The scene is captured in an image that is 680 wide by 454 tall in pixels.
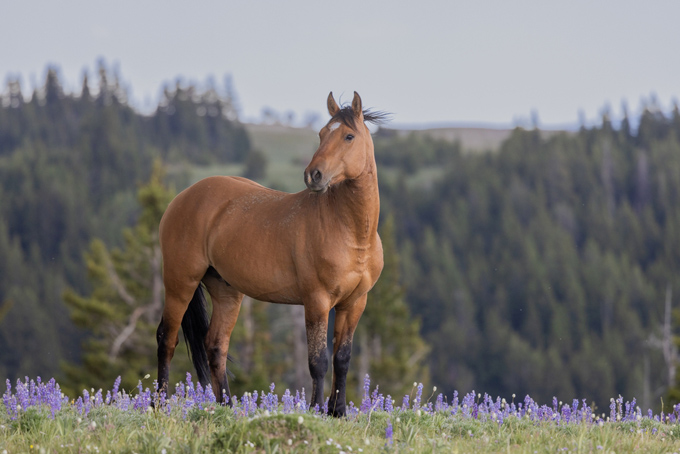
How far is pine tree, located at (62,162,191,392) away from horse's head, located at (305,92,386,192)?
103 feet

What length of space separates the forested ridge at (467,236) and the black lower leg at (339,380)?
1912 inches

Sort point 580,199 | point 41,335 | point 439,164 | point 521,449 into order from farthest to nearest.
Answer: point 439,164 → point 580,199 → point 41,335 → point 521,449

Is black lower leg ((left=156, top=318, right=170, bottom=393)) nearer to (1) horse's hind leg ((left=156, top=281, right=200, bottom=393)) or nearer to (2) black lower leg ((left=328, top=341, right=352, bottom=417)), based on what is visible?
(1) horse's hind leg ((left=156, top=281, right=200, bottom=393))

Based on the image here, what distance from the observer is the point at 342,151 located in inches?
273

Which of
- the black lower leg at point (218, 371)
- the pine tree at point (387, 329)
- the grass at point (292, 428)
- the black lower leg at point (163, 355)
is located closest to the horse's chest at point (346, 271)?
the grass at point (292, 428)

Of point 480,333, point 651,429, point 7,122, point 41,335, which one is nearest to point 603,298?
point 480,333

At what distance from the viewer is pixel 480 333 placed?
117 metres

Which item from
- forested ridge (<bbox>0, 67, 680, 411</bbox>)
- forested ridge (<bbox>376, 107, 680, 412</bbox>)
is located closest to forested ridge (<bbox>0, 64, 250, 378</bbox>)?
forested ridge (<bbox>0, 67, 680, 411</bbox>)

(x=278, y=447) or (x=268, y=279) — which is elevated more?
(x=268, y=279)

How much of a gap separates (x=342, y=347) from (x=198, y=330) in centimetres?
220

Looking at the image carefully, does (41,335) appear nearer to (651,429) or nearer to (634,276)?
(634,276)

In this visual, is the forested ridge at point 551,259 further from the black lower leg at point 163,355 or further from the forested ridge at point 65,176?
the black lower leg at point 163,355

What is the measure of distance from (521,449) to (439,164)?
192403mm

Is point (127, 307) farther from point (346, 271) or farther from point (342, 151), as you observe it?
point (342, 151)
